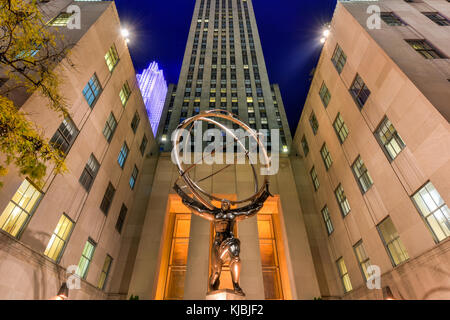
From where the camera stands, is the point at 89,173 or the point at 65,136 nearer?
the point at 65,136

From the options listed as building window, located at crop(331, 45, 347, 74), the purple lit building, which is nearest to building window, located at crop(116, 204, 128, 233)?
building window, located at crop(331, 45, 347, 74)

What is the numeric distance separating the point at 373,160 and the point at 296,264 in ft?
30.1

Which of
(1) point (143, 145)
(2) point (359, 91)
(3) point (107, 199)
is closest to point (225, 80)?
(1) point (143, 145)

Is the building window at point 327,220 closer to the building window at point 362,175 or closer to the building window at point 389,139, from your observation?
the building window at point 362,175

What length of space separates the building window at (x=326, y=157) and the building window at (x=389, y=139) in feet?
18.0

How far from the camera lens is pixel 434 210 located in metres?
10.1

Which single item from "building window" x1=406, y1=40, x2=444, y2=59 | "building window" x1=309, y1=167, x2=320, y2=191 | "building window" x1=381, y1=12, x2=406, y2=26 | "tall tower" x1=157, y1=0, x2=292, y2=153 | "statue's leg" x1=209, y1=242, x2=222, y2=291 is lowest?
"statue's leg" x1=209, y1=242, x2=222, y2=291

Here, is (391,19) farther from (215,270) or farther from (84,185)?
(84,185)

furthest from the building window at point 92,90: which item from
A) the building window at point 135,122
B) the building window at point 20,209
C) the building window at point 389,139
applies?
the building window at point 389,139

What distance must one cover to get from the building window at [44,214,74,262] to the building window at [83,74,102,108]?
7.18m

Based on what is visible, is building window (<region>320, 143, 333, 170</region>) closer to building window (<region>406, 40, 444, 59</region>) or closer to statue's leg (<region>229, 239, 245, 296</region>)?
building window (<region>406, 40, 444, 59</region>)

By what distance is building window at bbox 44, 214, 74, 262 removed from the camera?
11.7m

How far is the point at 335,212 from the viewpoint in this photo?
17594mm

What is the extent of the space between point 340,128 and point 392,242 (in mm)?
8529
